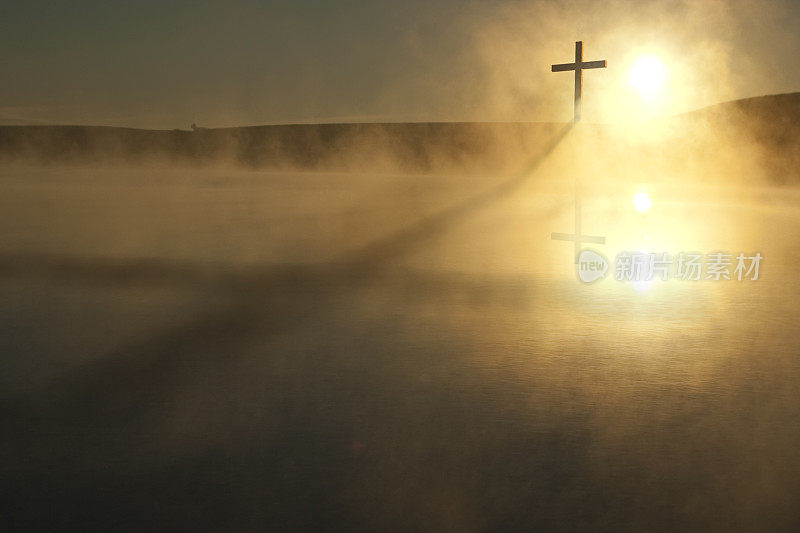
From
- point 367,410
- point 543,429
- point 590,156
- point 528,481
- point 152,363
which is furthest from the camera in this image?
point 590,156

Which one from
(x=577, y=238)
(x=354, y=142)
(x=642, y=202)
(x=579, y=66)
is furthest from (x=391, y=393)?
(x=354, y=142)

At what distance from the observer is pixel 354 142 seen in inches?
2184

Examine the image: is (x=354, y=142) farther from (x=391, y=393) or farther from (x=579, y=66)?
(x=391, y=393)

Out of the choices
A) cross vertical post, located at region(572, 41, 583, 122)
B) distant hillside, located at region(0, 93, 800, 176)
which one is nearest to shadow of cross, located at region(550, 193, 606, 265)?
cross vertical post, located at region(572, 41, 583, 122)

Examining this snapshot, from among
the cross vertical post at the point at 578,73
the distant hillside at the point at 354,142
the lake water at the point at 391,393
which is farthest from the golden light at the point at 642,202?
the distant hillside at the point at 354,142

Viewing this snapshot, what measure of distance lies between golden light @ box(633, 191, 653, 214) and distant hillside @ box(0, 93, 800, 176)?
23471mm

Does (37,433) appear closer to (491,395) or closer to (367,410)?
(367,410)

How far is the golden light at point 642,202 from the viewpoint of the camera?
48.9 feet

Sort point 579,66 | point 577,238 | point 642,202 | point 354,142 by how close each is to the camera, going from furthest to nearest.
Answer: point 354,142
point 642,202
point 579,66
point 577,238

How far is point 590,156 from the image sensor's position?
42.0 meters

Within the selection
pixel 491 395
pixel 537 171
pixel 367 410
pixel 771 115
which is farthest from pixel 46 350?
pixel 771 115

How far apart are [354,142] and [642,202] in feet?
133

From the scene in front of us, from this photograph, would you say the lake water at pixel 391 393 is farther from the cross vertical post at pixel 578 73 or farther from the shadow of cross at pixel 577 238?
the cross vertical post at pixel 578 73

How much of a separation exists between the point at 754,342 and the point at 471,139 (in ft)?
164
